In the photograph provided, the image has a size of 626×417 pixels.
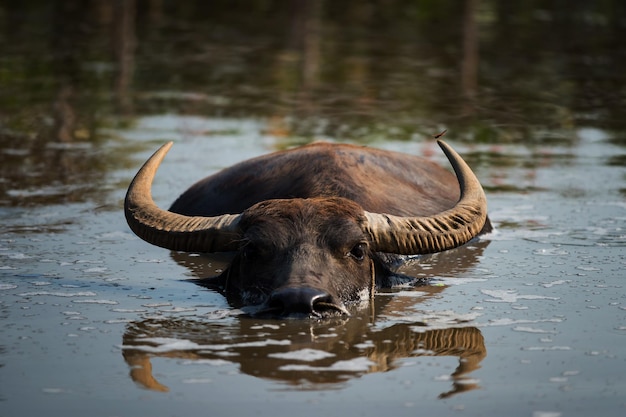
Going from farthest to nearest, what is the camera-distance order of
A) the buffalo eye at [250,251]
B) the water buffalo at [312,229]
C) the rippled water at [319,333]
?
the buffalo eye at [250,251] → the water buffalo at [312,229] → the rippled water at [319,333]

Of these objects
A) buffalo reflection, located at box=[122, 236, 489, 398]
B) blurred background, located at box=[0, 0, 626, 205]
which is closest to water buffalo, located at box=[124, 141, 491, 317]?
buffalo reflection, located at box=[122, 236, 489, 398]

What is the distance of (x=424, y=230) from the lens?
6055mm

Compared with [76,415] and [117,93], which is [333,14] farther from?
[76,415]

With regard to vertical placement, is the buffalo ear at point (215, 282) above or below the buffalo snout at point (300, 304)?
below

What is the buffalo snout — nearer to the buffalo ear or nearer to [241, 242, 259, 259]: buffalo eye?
[241, 242, 259, 259]: buffalo eye

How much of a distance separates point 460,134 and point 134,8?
9748 millimetres

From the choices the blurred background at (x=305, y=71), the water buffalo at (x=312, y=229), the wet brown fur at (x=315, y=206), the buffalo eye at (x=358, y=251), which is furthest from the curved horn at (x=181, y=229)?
the blurred background at (x=305, y=71)

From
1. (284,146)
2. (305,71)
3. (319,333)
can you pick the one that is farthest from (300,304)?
(305,71)

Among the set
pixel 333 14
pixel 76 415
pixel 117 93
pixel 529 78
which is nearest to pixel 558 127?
pixel 529 78

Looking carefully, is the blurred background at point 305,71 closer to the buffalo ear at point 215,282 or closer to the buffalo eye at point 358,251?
the buffalo ear at point 215,282

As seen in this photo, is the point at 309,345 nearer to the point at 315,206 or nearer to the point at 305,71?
the point at 315,206

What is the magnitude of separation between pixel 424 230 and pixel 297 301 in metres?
1.03

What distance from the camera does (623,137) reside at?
10805mm

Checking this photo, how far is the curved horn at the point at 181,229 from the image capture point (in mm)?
6008
